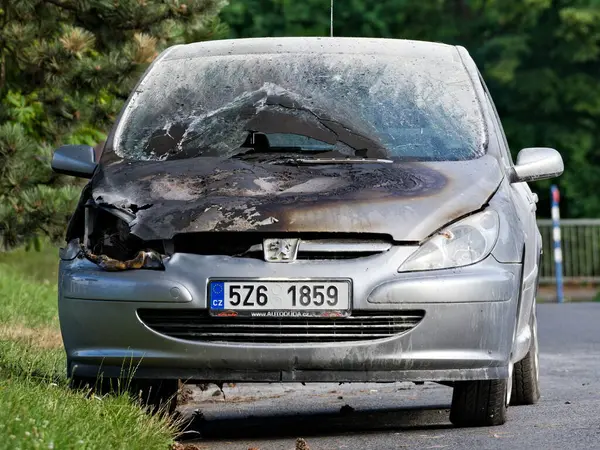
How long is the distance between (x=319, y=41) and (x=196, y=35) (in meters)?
7.12

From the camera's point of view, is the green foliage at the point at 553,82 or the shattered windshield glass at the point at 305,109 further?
the green foliage at the point at 553,82

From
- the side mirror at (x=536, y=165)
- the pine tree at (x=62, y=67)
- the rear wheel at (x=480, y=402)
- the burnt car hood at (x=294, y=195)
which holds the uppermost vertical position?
the burnt car hood at (x=294, y=195)

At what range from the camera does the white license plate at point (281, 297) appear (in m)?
6.39

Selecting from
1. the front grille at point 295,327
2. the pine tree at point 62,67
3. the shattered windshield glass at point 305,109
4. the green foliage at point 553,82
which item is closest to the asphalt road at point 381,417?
the front grille at point 295,327

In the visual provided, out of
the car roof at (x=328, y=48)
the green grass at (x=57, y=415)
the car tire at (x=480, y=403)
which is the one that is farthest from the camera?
the car roof at (x=328, y=48)

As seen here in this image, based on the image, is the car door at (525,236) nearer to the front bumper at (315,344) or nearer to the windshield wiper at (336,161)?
the front bumper at (315,344)

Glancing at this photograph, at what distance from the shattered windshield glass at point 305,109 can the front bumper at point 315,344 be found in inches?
29.9

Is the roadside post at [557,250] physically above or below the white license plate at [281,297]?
below

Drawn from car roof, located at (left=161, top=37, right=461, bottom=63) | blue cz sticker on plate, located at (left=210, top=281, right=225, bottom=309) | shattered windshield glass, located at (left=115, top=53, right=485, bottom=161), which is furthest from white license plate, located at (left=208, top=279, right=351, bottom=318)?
car roof, located at (left=161, top=37, right=461, bottom=63)

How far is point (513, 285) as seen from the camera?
6.64 m

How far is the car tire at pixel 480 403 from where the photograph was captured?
22.9 ft

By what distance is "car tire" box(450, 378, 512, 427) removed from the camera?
22.9 ft

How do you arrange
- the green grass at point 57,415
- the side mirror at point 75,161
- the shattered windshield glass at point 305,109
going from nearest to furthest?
the green grass at point 57,415, the shattered windshield glass at point 305,109, the side mirror at point 75,161

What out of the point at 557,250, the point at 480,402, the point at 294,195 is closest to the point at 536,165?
the point at 480,402
